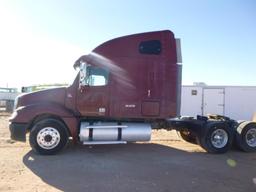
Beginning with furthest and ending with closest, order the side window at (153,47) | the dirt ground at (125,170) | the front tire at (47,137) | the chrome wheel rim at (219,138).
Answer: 1. the chrome wheel rim at (219,138)
2. the side window at (153,47)
3. the front tire at (47,137)
4. the dirt ground at (125,170)

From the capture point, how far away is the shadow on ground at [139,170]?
17.8ft

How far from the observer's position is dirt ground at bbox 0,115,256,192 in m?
5.37

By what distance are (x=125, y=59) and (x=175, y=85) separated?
1736 mm

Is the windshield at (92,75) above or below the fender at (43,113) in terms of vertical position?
above

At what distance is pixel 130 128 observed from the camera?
8.52m

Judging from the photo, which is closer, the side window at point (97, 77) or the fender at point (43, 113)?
the fender at point (43, 113)

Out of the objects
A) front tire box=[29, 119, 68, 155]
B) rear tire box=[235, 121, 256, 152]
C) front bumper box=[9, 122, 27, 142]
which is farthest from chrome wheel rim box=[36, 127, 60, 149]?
rear tire box=[235, 121, 256, 152]

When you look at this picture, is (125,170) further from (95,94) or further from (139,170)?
(95,94)

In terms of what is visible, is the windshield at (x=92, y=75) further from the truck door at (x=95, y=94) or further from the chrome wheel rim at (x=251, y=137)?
the chrome wheel rim at (x=251, y=137)

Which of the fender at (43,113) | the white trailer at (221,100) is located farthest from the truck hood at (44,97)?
Result: the white trailer at (221,100)

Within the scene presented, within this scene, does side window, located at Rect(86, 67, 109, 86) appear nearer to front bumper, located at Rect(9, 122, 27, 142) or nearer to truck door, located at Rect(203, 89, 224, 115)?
front bumper, located at Rect(9, 122, 27, 142)

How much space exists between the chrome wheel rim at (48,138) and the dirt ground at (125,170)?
348 mm

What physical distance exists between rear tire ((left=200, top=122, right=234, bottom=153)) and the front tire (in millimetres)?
4315

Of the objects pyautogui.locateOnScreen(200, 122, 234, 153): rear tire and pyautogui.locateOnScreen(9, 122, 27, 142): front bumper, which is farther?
pyautogui.locateOnScreen(200, 122, 234, 153): rear tire
